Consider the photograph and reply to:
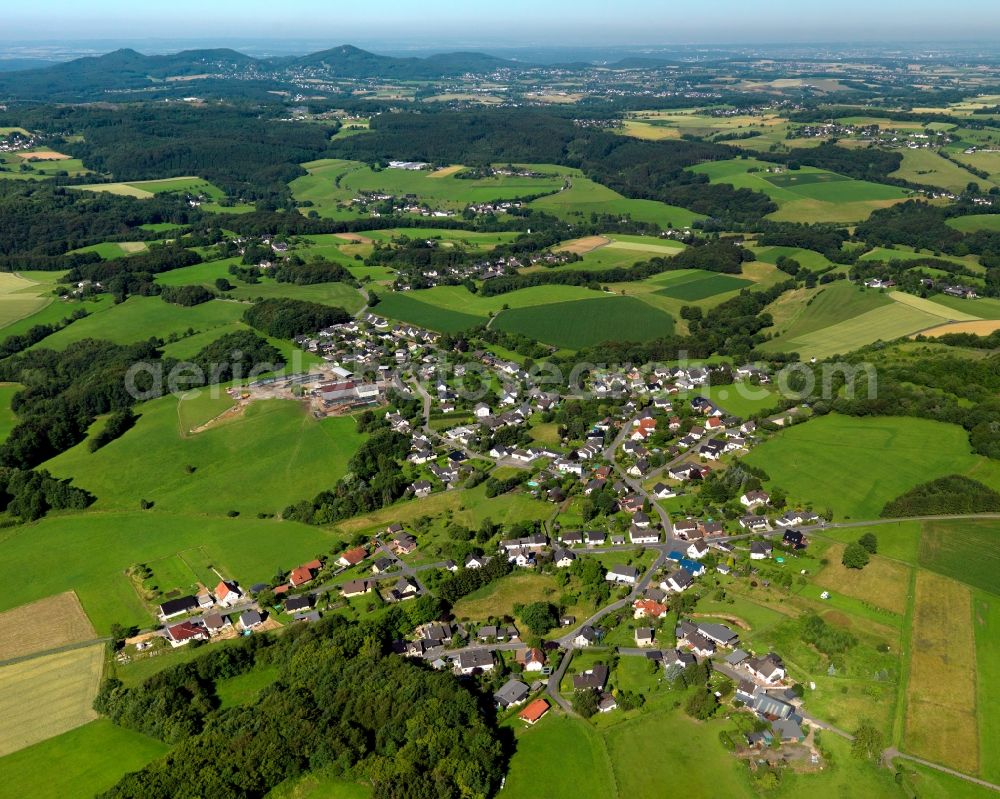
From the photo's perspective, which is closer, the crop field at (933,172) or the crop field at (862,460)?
the crop field at (862,460)

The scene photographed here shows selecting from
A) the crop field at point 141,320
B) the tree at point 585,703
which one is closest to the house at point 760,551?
the tree at point 585,703

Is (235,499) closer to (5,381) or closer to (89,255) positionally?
(5,381)

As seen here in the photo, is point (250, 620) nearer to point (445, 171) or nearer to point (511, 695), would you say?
point (511, 695)

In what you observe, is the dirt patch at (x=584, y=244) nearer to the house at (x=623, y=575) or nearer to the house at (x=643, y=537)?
the house at (x=643, y=537)

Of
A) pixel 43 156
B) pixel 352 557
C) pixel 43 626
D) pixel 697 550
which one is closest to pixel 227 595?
pixel 352 557

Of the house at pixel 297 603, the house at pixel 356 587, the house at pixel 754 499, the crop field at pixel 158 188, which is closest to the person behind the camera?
the house at pixel 297 603

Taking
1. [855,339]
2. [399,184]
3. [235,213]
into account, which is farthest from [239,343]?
[399,184]

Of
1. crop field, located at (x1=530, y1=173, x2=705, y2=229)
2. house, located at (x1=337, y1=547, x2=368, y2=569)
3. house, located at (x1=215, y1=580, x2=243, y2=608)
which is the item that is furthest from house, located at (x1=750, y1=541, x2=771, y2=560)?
crop field, located at (x1=530, y1=173, x2=705, y2=229)
